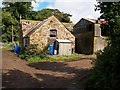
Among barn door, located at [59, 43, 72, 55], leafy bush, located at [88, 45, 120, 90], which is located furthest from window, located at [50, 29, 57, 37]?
leafy bush, located at [88, 45, 120, 90]

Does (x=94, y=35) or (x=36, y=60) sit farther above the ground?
(x=94, y=35)

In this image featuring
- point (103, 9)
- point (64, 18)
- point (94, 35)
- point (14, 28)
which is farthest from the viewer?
point (64, 18)

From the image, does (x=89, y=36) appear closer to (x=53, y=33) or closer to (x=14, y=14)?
(x=53, y=33)

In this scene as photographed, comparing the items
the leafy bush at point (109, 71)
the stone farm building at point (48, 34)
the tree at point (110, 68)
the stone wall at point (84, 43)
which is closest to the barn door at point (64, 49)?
the stone farm building at point (48, 34)

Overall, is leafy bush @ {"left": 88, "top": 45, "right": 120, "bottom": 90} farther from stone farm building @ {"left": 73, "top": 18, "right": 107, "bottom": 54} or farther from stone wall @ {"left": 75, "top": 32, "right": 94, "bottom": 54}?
stone wall @ {"left": 75, "top": 32, "right": 94, "bottom": 54}

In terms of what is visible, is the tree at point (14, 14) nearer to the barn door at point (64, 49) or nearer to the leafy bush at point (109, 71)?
the barn door at point (64, 49)

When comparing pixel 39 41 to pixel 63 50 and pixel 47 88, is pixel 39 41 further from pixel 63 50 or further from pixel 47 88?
pixel 47 88

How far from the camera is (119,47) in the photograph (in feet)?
38.1

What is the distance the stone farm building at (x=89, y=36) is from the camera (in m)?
43.0

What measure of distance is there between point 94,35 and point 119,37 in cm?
3117

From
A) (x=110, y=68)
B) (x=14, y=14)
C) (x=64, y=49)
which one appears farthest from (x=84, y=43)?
(x=14, y=14)

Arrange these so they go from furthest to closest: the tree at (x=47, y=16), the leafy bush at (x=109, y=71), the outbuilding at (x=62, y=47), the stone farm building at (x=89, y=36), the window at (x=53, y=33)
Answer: the tree at (x=47, y=16), the stone farm building at (x=89, y=36), the window at (x=53, y=33), the outbuilding at (x=62, y=47), the leafy bush at (x=109, y=71)

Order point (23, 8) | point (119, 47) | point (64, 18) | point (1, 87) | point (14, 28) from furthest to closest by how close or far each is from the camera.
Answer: point (64, 18) < point (23, 8) < point (14, 28) < point (1, 87) < point (119, 47)

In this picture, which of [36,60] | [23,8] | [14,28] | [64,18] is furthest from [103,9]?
[64,18]
